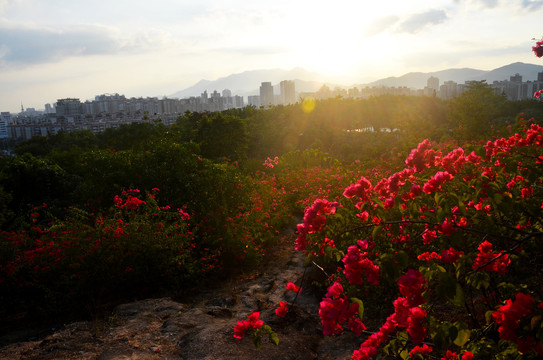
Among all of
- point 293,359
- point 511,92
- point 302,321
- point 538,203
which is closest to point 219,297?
point 302,321

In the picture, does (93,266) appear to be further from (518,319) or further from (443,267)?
(518,319)

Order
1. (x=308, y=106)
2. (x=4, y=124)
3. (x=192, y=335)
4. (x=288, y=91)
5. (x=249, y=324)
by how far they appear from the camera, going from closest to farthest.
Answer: (x=249, y=324) → (x=192, y=335) → (x=308, y=106) → (x=288, y=91) → (x=4, y=124)

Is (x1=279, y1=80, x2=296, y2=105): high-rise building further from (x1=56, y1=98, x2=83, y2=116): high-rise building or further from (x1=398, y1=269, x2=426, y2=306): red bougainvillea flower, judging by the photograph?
(x1=398, y1=269, x2=426, y2=306): red bougainvillea flower

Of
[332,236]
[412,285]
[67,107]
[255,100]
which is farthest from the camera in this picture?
[255,100]

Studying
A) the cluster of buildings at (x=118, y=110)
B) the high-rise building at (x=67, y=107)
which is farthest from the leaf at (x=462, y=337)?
the high-rise building at (x=67, y=107)

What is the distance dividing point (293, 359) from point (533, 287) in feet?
6.91

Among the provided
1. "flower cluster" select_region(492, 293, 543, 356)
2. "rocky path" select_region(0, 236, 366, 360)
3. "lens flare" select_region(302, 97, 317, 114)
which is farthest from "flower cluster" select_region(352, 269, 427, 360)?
"lens flare" select_region(302, 97, 317, 114)

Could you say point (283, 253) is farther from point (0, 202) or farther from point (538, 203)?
point (0, 202)

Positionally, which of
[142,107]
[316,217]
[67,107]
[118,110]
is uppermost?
[67,107]

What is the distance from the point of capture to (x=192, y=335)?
12.5ft

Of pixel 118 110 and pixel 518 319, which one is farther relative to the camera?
pixel 118 110

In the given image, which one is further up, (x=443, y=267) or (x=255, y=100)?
(x=255, y=100)

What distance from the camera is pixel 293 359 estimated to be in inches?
133

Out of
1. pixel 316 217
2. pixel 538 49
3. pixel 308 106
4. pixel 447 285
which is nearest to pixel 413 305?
pixel 447 285
